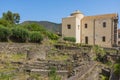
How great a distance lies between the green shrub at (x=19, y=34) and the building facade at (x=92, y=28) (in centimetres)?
1164

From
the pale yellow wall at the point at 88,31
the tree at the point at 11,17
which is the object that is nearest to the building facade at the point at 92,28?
the pale yellow wall at the point at 88,31

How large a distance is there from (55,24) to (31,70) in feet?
106

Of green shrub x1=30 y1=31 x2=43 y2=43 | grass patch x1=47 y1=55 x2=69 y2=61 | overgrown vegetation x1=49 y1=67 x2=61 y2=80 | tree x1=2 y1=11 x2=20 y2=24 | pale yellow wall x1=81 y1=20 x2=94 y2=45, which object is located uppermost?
tree x1=2 y1=11 x2=20 y2=24

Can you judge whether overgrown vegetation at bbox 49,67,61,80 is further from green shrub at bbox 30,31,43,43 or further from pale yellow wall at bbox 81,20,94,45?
pale yellow wall at bbox 81,20,94,45

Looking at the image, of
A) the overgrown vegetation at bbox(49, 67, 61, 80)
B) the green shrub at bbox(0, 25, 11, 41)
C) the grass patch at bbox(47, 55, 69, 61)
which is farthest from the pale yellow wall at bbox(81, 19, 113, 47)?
the overgrown vegetation at bbox(49, 67, 61, 80)

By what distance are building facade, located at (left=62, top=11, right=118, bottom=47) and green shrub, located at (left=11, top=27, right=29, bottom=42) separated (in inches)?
458

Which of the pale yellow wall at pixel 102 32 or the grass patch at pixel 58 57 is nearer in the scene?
the grass patch at pixel 58 57

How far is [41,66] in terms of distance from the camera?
19.8 metres

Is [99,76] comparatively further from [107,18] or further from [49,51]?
[107,18]

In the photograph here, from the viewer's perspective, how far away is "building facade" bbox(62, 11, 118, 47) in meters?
38.9

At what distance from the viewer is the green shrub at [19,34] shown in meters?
29.2

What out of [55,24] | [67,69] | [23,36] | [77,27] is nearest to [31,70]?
[67,69]

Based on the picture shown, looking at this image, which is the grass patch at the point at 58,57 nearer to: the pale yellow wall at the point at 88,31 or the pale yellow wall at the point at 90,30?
the pale yellow wall at the point at 90,30

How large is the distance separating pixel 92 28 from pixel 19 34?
46.9 ft
